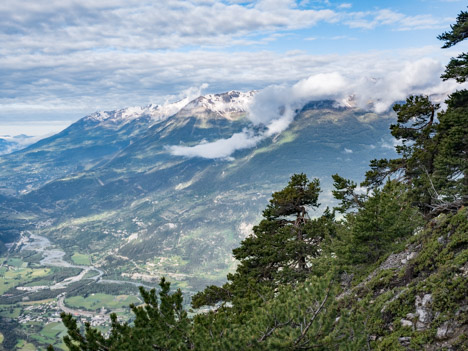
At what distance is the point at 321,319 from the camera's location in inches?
415

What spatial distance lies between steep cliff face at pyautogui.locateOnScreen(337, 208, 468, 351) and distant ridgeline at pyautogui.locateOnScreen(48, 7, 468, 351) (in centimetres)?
5

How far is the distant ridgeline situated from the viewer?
1076 centimetres

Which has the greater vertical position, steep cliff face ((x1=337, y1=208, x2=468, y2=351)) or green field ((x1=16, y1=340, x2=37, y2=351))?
steep cliff face ((x1=337, y1=208, x2=468, y2=351))

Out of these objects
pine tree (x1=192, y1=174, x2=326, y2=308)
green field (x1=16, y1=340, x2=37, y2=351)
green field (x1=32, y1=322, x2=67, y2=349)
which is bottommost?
green field (x1=32, y1=322, x2=67, y2=349)

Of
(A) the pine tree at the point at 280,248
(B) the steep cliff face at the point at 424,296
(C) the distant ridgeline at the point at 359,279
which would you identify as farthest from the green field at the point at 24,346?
(B) the steep cliff face at the point at 424,296

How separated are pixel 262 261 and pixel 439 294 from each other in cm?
1506

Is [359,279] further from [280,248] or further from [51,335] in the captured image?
[51,335]

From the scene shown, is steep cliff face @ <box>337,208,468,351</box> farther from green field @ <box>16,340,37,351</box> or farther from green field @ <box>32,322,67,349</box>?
green field @ <box>32,322,67,349</box>

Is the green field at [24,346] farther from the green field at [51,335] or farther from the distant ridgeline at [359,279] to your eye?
the distant ridgeline at [359,279]

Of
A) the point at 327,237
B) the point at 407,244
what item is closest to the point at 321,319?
the point at 407,244

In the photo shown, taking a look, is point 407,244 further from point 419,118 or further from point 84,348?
point 84,348

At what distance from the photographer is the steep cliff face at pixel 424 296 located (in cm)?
1151

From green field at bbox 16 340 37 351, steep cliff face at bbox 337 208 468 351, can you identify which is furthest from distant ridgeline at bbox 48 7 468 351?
green field at bbox 16 340 37 351

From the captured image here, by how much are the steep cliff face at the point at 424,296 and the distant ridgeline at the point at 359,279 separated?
5cm
